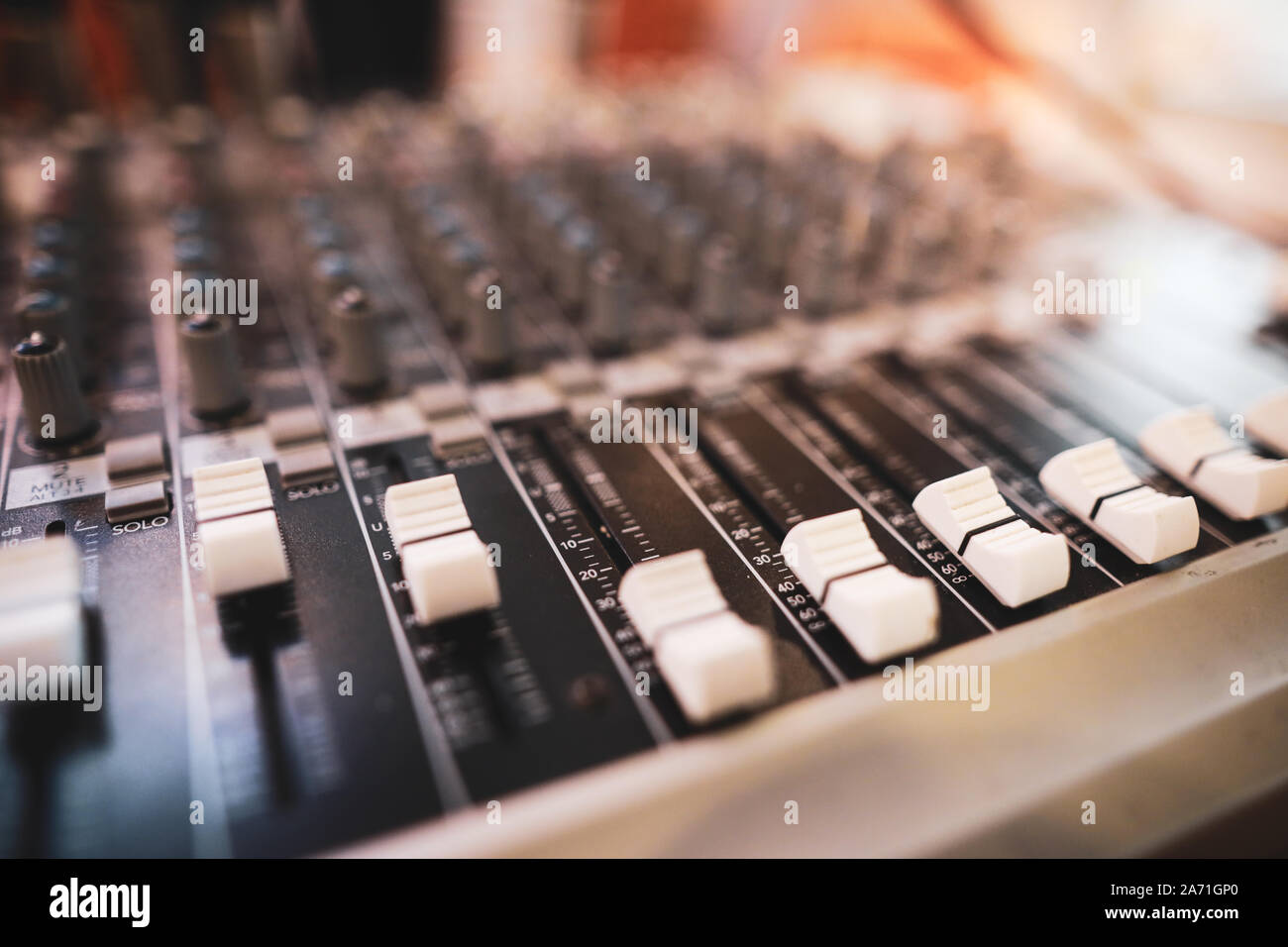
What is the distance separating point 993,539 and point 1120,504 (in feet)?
0.57

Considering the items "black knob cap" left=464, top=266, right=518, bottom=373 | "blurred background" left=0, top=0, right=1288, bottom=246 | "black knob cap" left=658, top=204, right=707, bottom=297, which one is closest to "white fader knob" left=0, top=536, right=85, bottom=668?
"black knob cap" left=464, top=266, right=518, bottom=373

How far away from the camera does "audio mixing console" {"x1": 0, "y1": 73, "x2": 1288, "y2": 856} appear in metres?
0.66

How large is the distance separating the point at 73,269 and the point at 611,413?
0.75m

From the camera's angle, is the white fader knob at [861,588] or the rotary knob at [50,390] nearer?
the white fader knob at [861,588]

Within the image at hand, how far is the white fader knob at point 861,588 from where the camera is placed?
737 millimetres

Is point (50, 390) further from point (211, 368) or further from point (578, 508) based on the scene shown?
point (578, 508)

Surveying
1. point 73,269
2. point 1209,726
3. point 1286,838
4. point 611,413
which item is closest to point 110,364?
point 73,269

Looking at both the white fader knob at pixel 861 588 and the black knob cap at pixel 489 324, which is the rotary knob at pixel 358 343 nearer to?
the black knob cap at pixel 489 324

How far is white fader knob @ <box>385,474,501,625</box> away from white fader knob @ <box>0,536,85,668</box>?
0.26 metres

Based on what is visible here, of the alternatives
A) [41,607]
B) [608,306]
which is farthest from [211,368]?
[608,306]

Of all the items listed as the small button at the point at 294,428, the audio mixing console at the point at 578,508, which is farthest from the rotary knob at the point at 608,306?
the small button at the point at 294,428

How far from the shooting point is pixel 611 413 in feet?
3.55

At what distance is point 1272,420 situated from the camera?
41.0 inches
